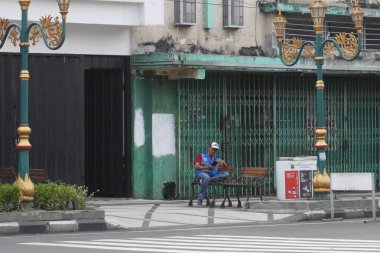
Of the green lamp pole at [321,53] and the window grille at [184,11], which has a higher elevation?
the window grille at [184,11]

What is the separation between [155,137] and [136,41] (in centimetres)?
259

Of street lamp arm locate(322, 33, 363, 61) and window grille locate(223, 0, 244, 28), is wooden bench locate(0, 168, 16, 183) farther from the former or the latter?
window grille locate(223, 0, 244, 28)

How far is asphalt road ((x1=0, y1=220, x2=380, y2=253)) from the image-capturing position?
17.9 meters

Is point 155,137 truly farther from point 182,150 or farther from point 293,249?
point 293,249

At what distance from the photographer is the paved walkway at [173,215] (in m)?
23.8

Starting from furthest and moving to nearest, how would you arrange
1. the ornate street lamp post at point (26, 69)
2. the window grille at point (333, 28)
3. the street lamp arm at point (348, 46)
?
the window grille at point (333, 28) → the street lamp arm at point (348, 46) → the ornate street lamp post at point (26, 69)

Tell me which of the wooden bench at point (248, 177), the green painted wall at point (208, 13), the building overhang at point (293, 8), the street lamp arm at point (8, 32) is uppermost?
the building overhang at point (293, 8)

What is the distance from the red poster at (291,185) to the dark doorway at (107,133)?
4.70 metres

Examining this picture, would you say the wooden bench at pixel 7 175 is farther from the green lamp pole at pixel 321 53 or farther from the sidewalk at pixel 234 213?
the green lamp pole at pixel 321 53

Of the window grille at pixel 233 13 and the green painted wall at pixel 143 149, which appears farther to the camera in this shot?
the window grille at pixel 233 13

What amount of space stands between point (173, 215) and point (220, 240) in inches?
223

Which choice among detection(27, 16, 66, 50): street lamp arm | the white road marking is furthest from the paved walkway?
detection(27, 16, 66, 50): street lamp arm

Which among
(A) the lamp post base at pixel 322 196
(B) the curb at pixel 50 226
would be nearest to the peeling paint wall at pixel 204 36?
(A) the lamp post base at pixel 322 196

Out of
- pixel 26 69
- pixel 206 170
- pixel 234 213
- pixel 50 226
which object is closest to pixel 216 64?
pixel 206 170
